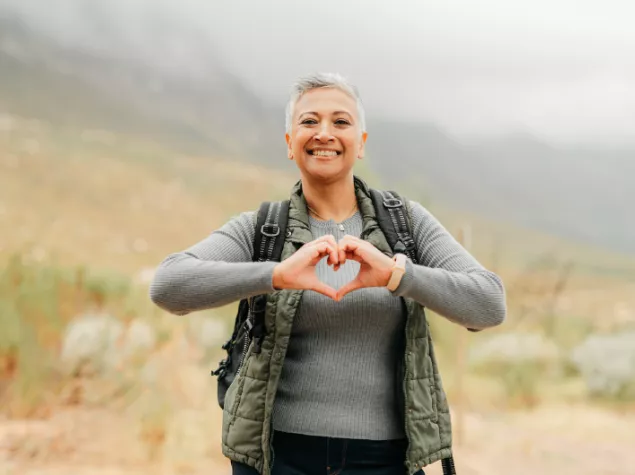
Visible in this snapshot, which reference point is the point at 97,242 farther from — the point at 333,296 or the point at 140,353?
the point at 333,296

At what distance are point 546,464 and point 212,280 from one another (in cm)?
365

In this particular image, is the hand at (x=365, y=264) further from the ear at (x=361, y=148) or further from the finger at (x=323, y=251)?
the ear at (x=361, y=148)

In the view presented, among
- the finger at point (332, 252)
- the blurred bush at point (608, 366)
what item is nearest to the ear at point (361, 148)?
the finger at point (332, 252)

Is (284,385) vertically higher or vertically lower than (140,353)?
lower

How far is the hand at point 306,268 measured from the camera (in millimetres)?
1083

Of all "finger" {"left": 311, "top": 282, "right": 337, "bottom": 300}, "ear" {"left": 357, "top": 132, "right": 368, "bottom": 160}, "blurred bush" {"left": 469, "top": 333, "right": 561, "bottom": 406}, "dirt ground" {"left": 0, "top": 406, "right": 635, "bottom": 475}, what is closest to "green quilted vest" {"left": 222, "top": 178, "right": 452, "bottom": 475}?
"finger" {"left": 311, "top": 282, "right": 337, "bottom": 300}

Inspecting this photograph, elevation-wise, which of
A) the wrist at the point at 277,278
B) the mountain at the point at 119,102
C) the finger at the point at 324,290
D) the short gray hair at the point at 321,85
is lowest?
the finger at the point at 324,290

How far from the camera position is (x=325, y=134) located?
4.13 feet

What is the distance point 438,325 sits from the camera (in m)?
4.95

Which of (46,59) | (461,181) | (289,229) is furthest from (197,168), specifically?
(289,229)

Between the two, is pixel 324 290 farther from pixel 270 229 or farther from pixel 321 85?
pixel 321 85

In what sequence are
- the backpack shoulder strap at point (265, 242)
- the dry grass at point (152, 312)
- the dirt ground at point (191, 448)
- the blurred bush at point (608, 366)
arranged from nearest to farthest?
the backpack shoulder strap at point (265, 242) → the dirt ground at point (191, 448) → the dry grass at point (152, 312) → the blurred bush at point (608, 366)

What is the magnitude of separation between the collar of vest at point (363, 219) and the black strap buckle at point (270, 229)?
0.08ft

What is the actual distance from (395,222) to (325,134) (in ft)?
0.71
